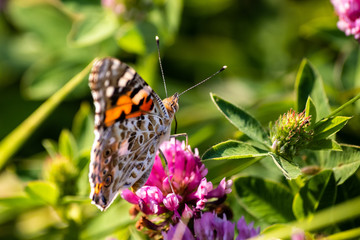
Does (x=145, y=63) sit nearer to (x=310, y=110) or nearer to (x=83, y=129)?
(x=83, y=129)

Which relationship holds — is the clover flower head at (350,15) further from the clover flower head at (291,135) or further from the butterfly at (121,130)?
the butterfly at (121,130)

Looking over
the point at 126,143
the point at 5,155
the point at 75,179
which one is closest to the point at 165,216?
the point at 126,143

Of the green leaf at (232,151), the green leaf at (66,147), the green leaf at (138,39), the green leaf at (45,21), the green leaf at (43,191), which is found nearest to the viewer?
the green leaf at (232,151)

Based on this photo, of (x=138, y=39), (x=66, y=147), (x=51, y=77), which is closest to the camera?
(x=66, y=147)

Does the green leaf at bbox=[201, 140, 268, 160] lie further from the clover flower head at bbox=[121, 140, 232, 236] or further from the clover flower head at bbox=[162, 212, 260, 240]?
the clover flower head at bbox=[162, 212, 260, 240]

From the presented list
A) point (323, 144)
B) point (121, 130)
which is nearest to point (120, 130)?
point (121, 130)

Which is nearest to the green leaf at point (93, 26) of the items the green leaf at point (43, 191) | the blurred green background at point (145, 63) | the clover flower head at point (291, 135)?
the blurred green background at point (145, 63)

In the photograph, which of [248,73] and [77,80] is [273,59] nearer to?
[248,73]
